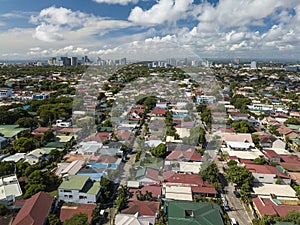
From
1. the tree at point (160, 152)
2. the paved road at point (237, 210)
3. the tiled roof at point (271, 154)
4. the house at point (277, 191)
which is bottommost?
the paved road at point (237, 210)

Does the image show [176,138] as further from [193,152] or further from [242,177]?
[242,177]

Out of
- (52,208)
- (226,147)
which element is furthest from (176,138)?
(52,208)

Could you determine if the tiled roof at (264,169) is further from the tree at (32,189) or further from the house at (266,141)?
the tree at (32,189)

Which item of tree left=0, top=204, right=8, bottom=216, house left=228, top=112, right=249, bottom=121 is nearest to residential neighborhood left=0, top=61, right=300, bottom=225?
tree left=0, top=204, right=8, bottom=216

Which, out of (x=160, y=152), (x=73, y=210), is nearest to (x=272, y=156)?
(x=160, y=152)

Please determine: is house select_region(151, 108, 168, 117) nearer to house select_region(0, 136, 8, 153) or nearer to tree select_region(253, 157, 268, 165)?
tree select_region(253, 157, 268, 165)

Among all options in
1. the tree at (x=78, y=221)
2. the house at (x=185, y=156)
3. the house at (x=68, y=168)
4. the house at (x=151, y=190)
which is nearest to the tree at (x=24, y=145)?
the house at (x=68, y=168)

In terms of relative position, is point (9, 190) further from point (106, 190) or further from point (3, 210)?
point (106, 190)
